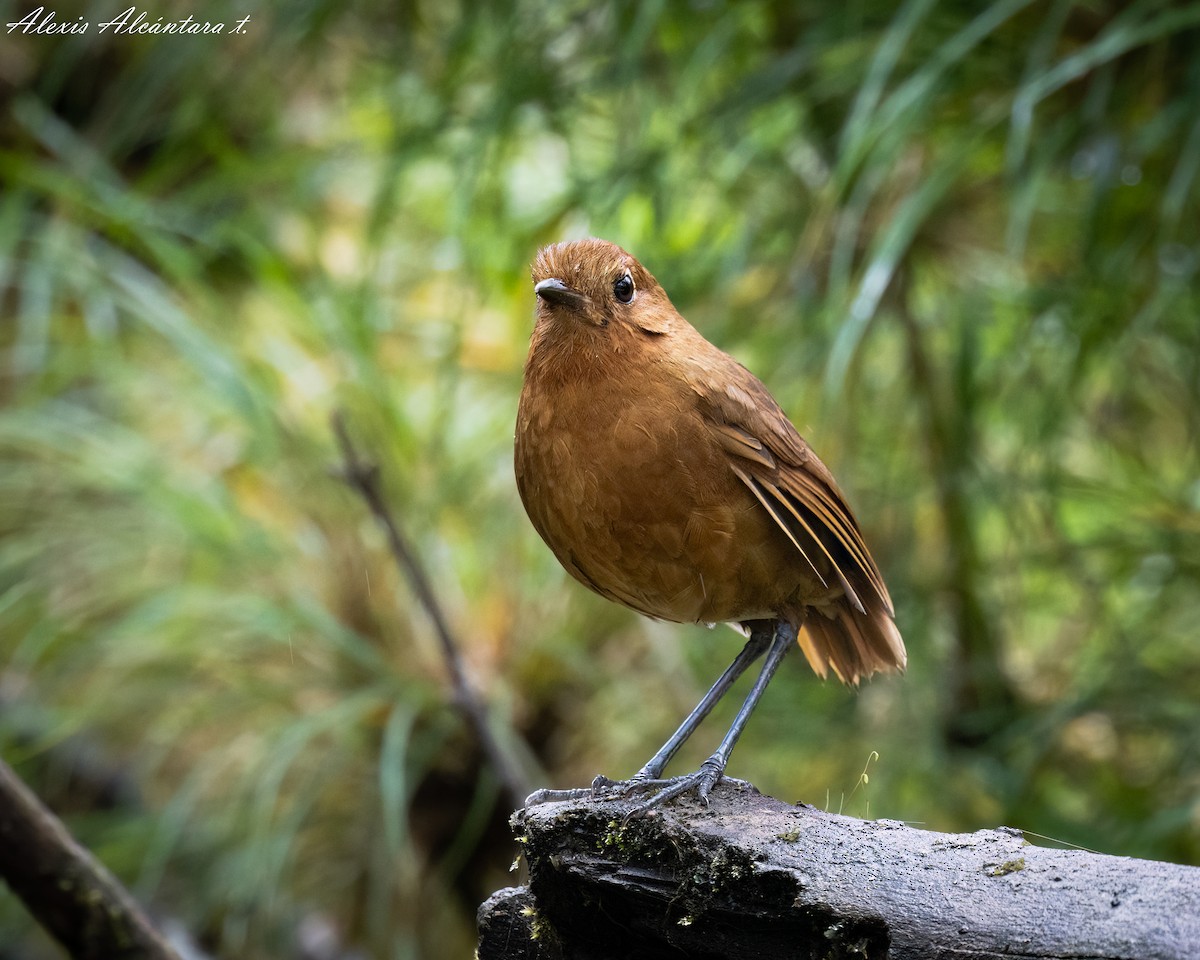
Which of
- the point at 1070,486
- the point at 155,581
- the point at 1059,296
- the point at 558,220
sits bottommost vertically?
the point at 155,581

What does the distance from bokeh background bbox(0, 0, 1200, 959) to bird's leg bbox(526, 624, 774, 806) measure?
0.98 metres

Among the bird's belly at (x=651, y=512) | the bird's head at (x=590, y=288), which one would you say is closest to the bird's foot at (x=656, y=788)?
the bird's belly at (x=651, y=512)

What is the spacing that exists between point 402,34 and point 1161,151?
2.18 meters

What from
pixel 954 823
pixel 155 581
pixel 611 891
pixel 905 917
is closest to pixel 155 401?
pixel 155 581

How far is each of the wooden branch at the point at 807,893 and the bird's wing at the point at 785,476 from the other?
40 cm

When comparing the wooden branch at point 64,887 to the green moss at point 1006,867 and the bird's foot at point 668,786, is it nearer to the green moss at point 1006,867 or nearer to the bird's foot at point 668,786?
the bird's foot at point 668,786

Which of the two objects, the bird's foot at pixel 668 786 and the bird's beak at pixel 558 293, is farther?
the bird's beak at pixel 558 293

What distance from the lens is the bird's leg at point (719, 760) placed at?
183cm

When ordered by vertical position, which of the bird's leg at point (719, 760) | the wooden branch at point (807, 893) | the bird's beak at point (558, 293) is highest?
the bird's beak at point (558, 293)

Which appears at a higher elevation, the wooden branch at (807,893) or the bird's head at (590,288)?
the bird's head at (590,288)

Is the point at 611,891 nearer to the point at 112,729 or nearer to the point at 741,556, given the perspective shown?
the point at 741,556

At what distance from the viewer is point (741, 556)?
1958 mm

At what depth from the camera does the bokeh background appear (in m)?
3.13

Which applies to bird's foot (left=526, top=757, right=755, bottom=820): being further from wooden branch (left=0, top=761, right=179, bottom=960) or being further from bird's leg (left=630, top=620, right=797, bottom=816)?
Answer: wooden branch (left=0, top=761, right=179, bottom=960)
